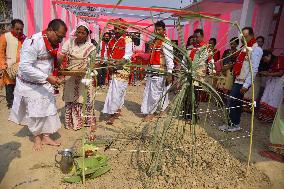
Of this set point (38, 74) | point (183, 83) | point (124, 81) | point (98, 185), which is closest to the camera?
point (183, 83)

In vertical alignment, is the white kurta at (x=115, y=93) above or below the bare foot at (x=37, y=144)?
above

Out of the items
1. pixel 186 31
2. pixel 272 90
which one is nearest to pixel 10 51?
pixel 272 90

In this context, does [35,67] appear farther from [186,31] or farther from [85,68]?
[186,31]

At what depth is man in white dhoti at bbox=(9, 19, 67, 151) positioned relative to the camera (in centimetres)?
297

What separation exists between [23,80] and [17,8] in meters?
3.76

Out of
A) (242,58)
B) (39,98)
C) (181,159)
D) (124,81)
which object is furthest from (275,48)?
(39,98)

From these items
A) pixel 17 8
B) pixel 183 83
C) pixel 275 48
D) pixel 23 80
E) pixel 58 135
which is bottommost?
pixel 58 135

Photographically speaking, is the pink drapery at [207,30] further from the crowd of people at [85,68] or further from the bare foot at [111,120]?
the bare foot at [111,120]

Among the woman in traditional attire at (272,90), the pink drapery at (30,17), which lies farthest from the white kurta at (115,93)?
the pink drapery at (30,17)

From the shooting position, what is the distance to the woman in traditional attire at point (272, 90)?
15.9ft

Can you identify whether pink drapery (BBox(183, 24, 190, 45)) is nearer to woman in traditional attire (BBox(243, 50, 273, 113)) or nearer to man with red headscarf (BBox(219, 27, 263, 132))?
woman in traditional attire (BBox(243, 50, 273, 113))

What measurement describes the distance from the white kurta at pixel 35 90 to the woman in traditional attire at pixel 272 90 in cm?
374

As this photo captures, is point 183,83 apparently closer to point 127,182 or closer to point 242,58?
point 127,182

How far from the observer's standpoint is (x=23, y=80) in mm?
3109
